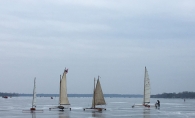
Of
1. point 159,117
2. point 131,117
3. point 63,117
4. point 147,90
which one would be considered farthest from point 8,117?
point 147,90

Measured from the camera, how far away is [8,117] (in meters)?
53.9

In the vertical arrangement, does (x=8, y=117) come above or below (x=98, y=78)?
below

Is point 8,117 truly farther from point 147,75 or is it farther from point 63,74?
point 147,75

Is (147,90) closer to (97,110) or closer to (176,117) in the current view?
(97,110)

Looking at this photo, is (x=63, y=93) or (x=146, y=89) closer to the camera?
(x=63, y=93)

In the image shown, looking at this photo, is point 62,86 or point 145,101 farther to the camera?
point 145,101

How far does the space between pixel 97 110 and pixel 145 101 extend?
57.8 feet

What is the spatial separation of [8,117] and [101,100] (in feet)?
68.1

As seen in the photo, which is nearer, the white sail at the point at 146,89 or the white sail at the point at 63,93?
the white sail at the point at 63,93

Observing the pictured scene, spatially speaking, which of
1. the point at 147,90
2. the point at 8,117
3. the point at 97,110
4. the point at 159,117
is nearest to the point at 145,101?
the point at 147,90

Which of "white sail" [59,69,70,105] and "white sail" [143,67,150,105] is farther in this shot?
"white sail" [143,67,150,105]

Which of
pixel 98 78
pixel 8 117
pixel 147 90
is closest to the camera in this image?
pixel 8 117

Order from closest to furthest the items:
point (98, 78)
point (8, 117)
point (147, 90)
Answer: point (8, 117) < point (98, 78) < point (147, 90)

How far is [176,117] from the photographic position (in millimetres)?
56219
